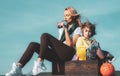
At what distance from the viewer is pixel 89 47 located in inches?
386

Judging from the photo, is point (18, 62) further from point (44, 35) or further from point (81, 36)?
point (81, 36)

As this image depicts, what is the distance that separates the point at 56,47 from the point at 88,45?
0.86 m

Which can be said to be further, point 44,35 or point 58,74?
point 58,74

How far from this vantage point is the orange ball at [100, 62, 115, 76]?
31.4ft

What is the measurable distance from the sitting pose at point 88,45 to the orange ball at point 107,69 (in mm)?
250

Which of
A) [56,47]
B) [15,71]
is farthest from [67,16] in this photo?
[15,71]

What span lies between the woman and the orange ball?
933mm

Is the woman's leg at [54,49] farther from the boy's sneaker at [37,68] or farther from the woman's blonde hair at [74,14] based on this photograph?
the woman's blonde hair at [74,14]

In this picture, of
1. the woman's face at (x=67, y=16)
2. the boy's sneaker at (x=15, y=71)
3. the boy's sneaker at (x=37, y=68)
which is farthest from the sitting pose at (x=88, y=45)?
the boy's sneaker at (x=15, y=71)

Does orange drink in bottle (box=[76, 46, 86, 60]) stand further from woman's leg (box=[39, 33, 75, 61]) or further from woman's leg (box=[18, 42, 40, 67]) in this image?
woman's leg (box=[18, 42, 40, 67])

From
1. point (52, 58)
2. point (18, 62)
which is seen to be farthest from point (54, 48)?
point (18, 62)

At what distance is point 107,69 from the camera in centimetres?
958

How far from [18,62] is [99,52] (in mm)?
2170

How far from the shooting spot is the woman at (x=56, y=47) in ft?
31.8
